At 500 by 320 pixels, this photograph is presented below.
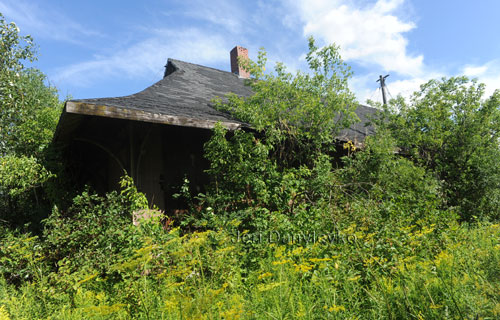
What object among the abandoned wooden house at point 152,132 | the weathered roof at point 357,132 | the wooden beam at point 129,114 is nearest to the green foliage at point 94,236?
the wooden beam at point 129,114

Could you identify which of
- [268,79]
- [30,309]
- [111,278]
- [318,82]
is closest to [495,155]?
[318,82]

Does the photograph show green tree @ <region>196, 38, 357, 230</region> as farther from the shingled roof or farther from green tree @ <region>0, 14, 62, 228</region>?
green tree @ <region>0, 14, 62, 228</region>

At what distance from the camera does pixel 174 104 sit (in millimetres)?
5918

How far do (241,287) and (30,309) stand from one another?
2.26 meters

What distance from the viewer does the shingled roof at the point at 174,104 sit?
173 inches

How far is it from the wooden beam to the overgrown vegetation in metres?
0.49

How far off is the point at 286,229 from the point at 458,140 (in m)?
6.21

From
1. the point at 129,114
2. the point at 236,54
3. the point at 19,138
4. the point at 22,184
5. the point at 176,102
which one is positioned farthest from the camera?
the point at 236,54

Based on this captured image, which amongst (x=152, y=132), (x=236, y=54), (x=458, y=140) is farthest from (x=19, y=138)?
(x=458, y=140)

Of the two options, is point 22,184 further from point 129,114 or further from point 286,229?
point 286,229

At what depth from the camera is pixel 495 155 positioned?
24.4 ft

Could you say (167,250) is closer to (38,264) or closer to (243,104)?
(38,264)

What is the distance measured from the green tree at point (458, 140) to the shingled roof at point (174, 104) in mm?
1479

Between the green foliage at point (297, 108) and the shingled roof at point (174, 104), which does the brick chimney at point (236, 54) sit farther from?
the green foliage at point (297, 108)
